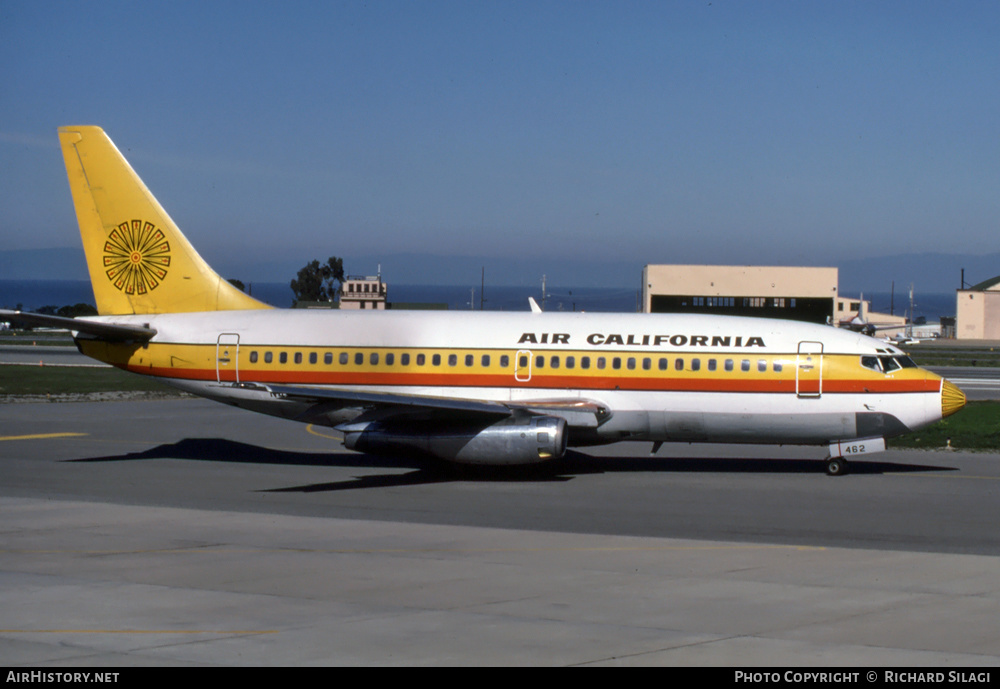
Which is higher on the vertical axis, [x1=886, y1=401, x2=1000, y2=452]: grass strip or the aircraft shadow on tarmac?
[x1=886, y1=401, x2=1000, y2=452]: grass strip

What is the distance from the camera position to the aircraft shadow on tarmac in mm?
26406

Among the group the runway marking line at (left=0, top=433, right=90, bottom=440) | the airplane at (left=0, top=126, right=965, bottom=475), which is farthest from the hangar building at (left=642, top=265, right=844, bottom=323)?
the airplane at (left=0, top=126, right=965, bottom=475)

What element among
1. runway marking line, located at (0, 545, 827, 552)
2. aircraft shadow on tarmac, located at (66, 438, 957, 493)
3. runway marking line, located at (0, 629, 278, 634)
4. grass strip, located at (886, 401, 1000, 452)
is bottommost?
aircraft shadow on tarmac, located at (66, 438, 957, 493)

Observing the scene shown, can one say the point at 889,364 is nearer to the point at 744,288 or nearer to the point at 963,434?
the point at 963,434

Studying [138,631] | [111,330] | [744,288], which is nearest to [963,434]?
[111,330]

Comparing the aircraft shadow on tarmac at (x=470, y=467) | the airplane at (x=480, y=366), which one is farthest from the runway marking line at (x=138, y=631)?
the aircraft shadow on tarmac at (x=470, y=467)

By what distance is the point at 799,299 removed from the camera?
10100cm

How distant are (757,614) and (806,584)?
210 cm

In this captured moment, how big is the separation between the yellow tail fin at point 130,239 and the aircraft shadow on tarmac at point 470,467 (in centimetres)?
425

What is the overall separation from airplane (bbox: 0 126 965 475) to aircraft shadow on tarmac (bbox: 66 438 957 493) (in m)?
1.02

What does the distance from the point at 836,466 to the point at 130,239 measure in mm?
20179

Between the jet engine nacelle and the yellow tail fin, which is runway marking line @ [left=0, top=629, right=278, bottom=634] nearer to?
the jet engine nacelle
